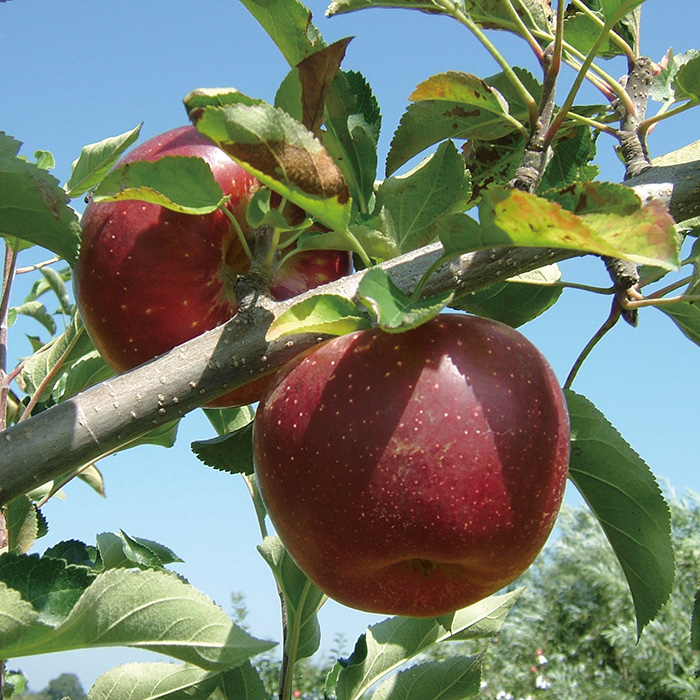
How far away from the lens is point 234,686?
42.2 inches

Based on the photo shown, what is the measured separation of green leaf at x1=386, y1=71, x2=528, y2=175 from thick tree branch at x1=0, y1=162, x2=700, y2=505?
207 millimetres

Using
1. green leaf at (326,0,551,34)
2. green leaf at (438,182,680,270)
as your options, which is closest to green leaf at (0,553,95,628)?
green leaf at (438,182,680,270)

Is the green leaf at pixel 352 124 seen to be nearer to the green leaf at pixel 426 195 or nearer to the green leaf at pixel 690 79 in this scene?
the green leaf at pixel 426 195

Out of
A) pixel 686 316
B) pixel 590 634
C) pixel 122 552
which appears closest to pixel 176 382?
pixel 122 552

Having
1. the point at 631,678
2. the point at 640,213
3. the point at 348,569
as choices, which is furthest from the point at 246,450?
the point at 631,678

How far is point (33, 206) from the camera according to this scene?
698 millimetres

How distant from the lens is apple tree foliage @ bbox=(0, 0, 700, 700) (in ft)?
1.72

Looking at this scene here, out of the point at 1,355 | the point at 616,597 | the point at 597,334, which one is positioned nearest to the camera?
the point at 597,334

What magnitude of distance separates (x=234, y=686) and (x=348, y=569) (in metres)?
0.54

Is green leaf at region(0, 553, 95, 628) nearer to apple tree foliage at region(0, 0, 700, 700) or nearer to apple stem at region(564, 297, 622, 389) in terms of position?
apple tree foliage at region(0, 0, 700, 700)

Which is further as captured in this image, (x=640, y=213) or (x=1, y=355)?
(x=1, y=355)

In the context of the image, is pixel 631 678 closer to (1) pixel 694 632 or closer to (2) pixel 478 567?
(1) pixel 694 632

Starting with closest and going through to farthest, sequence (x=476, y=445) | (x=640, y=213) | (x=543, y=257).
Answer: (x=640, y=213), (x=476, y=445), (x=543, y=257)

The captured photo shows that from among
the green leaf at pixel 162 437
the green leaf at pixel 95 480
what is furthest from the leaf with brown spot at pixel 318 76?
the green leaf at pixel 95 480
